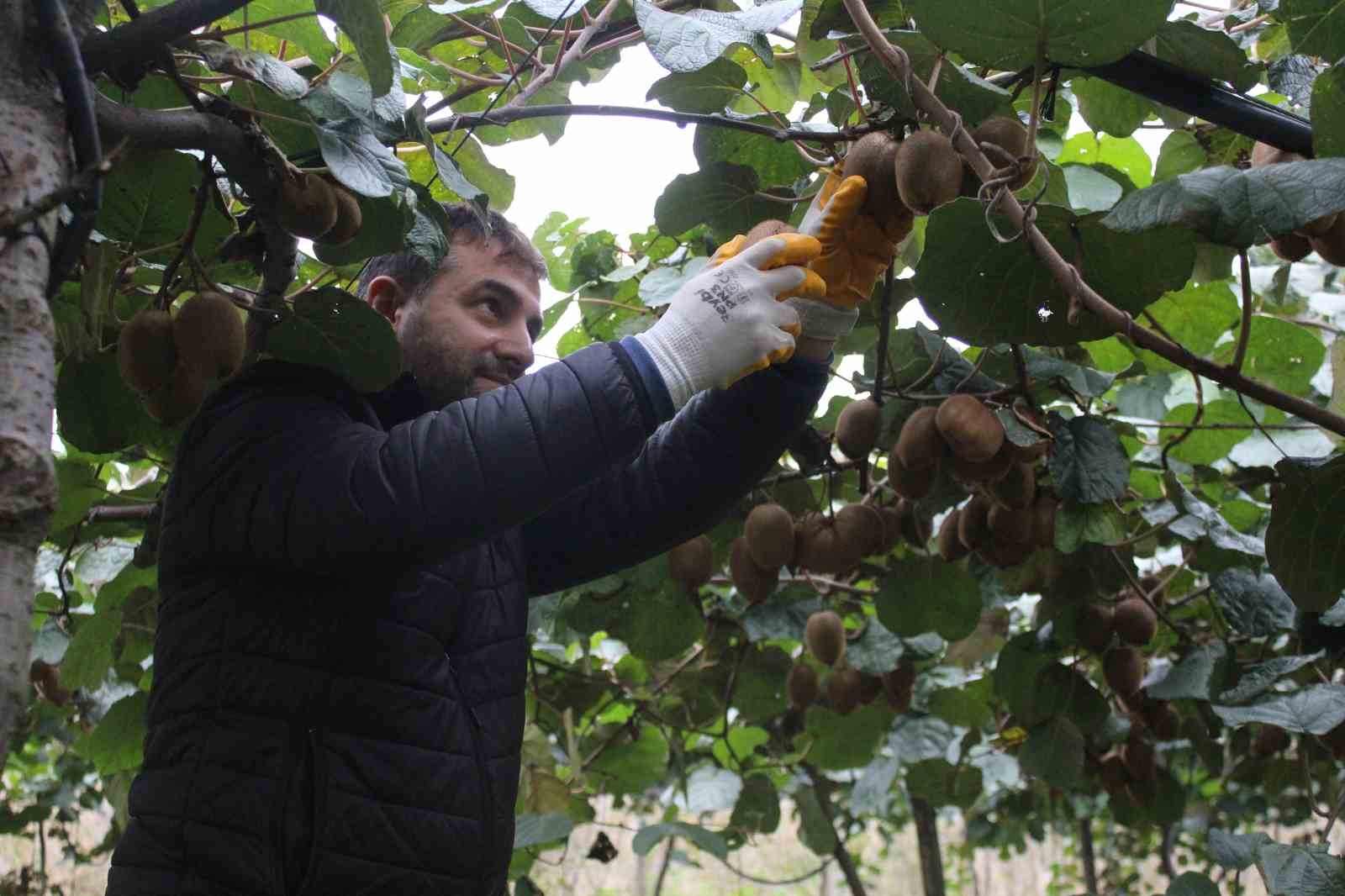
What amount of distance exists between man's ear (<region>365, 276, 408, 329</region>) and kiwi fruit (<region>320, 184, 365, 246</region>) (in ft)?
1.58

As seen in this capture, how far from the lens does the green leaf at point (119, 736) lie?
2277 mm

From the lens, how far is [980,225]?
4.12 ft

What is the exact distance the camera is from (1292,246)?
4.61 ft

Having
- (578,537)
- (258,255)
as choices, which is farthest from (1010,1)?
(578,537)

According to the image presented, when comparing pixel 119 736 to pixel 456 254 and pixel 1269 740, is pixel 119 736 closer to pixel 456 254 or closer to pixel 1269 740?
pixel 456 254

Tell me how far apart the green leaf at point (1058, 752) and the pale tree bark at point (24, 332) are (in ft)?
6.89

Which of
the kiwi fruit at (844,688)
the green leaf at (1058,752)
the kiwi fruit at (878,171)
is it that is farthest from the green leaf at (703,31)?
the green leaf at (1058,752)

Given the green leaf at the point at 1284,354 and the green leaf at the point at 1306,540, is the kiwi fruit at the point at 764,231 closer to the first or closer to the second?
the green leaf at the point at 1306,540

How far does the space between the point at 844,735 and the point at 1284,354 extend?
1348mm

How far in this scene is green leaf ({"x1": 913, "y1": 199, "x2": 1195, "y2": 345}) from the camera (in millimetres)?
1247

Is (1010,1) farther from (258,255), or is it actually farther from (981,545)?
(981,545)

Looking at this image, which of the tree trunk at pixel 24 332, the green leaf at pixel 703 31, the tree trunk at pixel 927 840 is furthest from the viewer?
the tree trunk at pixel 927 840

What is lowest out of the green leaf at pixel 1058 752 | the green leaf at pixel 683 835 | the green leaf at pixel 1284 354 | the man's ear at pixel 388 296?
the green leaf at pixel 683 835

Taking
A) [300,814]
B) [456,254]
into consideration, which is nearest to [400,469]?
[300,814]
